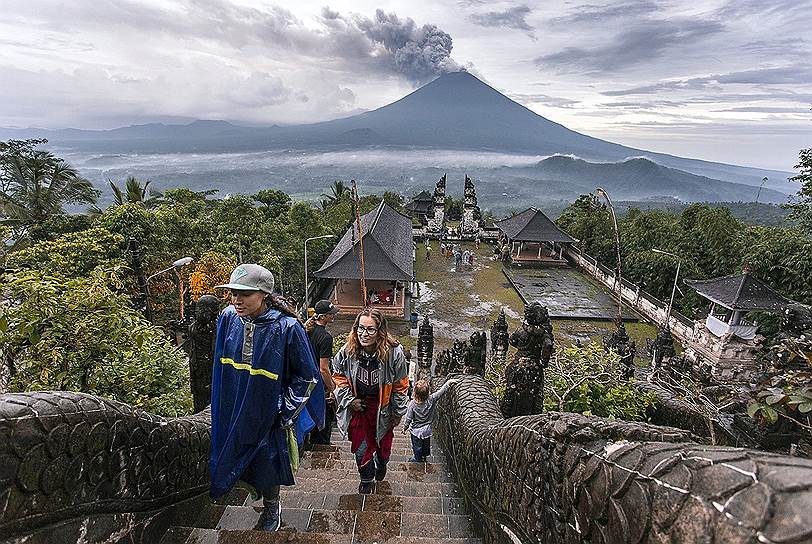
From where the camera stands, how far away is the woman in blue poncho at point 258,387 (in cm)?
292

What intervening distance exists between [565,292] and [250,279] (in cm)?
2399

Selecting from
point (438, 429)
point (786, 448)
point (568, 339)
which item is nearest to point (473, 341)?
point (438, 429)

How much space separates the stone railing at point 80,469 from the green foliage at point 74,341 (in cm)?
231

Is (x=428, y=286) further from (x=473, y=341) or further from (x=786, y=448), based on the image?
(x=786, y=448)

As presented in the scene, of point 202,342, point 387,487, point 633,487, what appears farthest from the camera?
point 387,487

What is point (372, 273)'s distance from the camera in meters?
20.3

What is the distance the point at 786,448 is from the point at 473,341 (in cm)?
465

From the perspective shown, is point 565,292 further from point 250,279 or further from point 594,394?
point 250,279

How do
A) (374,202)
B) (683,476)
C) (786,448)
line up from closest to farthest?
1. (683,476)
2. (786,448)
3. (374,202)

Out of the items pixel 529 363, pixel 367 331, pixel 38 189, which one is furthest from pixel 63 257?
pixel 38 189

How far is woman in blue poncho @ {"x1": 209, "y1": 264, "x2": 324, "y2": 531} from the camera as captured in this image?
2.92 m

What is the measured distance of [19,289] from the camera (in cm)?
472

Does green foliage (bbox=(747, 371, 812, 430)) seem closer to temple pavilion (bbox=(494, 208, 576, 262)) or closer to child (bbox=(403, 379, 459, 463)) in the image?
child (bbox=(403, 379, 459, 463))

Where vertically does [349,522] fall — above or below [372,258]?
above
